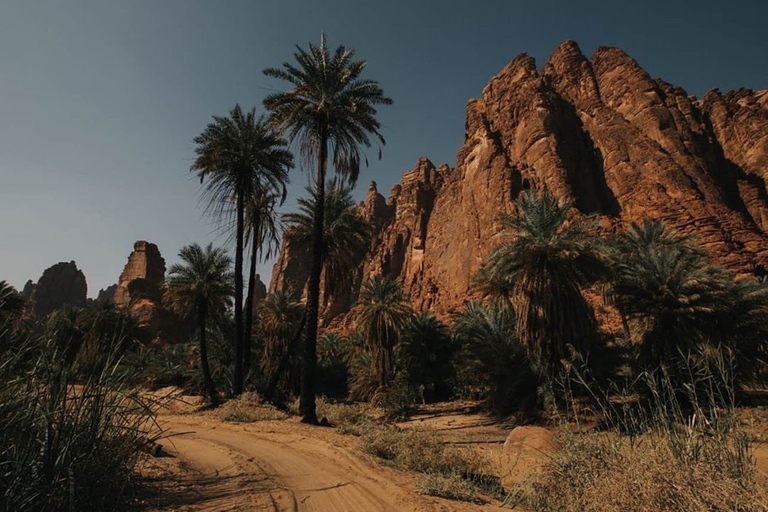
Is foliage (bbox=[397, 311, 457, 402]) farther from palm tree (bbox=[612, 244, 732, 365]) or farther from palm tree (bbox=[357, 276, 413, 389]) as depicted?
palm tree (bbox=[612, 244, 732, 365])

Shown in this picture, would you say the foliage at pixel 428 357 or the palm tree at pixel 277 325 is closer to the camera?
the foliage at pixel 428 357

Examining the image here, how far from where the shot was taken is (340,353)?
39.8 metres

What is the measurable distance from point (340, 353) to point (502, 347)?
20.9 metres

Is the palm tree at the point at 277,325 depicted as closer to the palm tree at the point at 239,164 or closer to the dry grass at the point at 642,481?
the palm tree at the point at 239,164

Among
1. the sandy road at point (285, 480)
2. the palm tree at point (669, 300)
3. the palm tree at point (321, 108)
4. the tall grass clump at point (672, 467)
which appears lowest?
the sandy road at point (285, 480)

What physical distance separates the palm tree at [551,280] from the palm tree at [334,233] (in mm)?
8158

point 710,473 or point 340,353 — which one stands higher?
point 340,353

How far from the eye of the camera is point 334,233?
74.7ft

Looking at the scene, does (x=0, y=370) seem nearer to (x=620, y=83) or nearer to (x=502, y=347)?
(x=502, y=347)

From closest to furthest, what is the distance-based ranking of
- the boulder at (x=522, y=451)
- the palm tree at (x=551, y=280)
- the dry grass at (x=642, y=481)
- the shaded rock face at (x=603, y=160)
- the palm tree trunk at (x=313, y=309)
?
the dry grass at (x=642, y=481), the boulder at (x=522, y=451), the palm tree trunk at (x=313, y=309), the palm tree at (x=551, y=280), the shaded rock face at (x=603, y=160)

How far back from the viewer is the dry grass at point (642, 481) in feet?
11.7

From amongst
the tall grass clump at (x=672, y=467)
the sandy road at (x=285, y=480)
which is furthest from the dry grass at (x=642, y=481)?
the sandy road at (x=285, y=480)

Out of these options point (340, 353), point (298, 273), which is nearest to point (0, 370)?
point (340, 353)

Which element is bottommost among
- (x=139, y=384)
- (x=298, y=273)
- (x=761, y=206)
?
(x=139, y=384)
